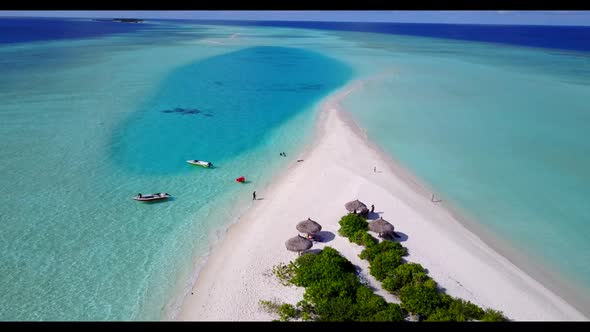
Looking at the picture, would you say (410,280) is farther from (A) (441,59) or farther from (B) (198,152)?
(A) (441,59)

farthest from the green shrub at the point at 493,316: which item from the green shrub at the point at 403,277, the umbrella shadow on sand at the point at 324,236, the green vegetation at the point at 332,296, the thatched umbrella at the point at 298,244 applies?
the thatched umbrella at the point at 298,244

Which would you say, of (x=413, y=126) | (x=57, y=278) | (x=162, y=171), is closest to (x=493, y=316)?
(x=57, y=278)

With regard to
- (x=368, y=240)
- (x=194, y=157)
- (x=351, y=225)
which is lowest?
(x=194, y=157)

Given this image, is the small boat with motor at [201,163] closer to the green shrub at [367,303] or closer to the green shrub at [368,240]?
the green shrub at [368,240]

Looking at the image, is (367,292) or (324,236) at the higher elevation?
(367,292)

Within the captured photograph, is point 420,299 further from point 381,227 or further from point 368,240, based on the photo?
point 381,227

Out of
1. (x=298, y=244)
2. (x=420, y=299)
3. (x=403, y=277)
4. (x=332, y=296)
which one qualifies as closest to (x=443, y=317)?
(x=420, y=299)
